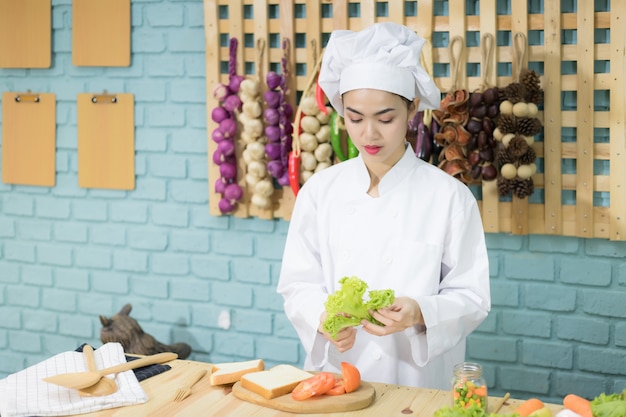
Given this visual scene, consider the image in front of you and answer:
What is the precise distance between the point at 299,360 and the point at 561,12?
168 cm

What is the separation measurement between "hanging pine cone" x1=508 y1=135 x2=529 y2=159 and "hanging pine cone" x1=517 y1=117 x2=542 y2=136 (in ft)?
0.08

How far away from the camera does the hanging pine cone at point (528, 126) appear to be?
291 centimetres

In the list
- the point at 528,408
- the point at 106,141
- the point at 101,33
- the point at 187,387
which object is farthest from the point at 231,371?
the point at 101,33

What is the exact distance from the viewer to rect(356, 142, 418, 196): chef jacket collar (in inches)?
97.2

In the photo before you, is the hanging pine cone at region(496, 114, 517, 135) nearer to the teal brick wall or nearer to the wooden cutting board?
the teal brick wall

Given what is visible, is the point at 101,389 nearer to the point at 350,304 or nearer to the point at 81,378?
the point at 81,378

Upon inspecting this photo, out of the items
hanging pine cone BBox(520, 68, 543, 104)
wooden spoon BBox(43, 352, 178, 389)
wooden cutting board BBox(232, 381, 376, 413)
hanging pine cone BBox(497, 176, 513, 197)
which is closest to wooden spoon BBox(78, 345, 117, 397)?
wooden spoon BBox(43, 352, 178, 389)

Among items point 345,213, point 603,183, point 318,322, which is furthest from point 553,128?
point 318,322

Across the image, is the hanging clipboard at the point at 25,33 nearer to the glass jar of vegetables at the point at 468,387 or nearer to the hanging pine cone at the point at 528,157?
the hanging pine cone at the point at 528,157

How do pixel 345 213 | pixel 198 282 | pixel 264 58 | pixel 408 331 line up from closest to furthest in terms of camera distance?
pixel 408 331, pixel 345 213, pixel 264 58, pixel 198 282

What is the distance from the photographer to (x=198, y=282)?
12.2 feet

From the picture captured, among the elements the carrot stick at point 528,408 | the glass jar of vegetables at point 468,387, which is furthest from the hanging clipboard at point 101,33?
A: the carrot stick at point 528,408

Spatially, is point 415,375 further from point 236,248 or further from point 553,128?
point 236,248

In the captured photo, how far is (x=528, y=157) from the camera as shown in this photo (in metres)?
2.92
